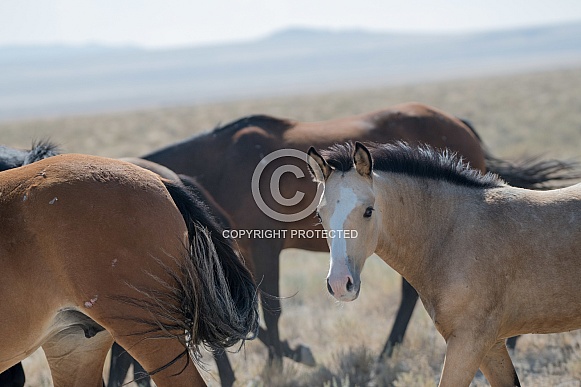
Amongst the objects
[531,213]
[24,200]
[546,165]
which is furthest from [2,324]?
[546,165]

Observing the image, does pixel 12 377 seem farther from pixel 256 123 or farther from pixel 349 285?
pixel 256 123

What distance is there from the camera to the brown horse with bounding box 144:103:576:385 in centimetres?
593

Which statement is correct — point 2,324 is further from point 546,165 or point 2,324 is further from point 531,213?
point 546,165

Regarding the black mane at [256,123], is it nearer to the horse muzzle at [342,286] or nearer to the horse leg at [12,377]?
the horse leg at [12,377]

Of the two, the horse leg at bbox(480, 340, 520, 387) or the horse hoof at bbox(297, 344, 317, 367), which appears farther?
the horse hoof at bbox(297, 344, 317, 367)

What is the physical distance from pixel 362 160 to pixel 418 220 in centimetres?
56

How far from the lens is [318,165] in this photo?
12.7ft

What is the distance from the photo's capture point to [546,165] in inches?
260

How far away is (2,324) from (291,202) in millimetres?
3102

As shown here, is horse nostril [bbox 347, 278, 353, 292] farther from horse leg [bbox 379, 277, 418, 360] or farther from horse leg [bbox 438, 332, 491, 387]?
horse leg [bbox 379, 277, 418, 360]

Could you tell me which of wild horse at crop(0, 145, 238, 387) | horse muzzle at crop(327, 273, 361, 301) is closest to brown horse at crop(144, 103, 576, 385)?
wild horse at crop(0, 145, 238, 387)

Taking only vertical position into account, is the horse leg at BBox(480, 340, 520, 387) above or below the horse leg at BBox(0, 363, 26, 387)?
above

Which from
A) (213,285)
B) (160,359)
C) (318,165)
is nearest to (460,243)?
(318,165)

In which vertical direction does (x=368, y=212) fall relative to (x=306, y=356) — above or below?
above
